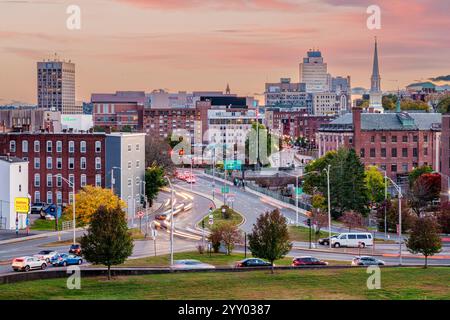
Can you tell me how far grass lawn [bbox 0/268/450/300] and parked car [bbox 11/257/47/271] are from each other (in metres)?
5.92

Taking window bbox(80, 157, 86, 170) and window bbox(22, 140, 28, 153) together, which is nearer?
window bbox(80, 157, 86, 170)

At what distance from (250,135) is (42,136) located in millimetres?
76627

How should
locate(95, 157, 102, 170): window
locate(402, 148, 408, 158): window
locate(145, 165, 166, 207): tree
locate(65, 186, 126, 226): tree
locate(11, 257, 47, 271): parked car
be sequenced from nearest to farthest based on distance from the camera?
1. locate(11, 257, 47, 271): parked car
2. locate(65, 186, 126, 226): tree
3. locate(95, 157, 102, 170): window
4. locate(145, 165, 166, 207): tree
5. locate(402, 148, 408, 158): window

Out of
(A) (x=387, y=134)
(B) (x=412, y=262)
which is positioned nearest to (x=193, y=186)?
(A) (x=387, y=134)

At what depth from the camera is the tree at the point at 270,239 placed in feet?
151

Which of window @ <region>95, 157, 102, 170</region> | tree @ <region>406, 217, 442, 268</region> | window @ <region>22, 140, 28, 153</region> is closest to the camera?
tree @ <region>406, 217, 442, 268</region>

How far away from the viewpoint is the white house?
70.8 meters

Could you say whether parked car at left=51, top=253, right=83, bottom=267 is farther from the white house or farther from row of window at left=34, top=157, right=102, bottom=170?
row of window at left=34, top=157, right=102, bottom=170

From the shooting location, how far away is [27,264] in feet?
157

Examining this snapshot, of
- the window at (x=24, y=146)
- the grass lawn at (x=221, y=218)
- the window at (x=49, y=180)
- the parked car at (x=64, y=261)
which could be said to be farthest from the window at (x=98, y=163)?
the parked car at (x=64, y=261)

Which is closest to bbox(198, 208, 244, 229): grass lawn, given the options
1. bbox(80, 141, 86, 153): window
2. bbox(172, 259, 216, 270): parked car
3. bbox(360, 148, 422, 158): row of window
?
bbox(80, 141, 86, 153): window

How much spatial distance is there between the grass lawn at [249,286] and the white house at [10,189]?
2993cm
